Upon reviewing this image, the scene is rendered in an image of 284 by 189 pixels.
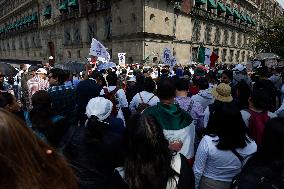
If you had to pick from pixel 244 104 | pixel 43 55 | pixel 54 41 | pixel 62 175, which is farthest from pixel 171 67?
pixel 43 55

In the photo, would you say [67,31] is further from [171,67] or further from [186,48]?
[171,67]

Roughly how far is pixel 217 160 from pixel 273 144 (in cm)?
76

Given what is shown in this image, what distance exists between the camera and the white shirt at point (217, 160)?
280 cm

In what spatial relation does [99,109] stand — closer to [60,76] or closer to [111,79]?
[111,79]

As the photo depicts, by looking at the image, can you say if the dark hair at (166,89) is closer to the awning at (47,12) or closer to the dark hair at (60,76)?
the dark hair at (60,76)

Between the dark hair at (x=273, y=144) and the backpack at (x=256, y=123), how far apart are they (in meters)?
1.52

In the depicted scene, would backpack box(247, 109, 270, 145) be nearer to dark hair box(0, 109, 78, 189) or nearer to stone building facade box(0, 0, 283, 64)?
dark hair box(0, 109, 78, 189)

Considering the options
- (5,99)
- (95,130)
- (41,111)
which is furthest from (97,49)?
(95,130)

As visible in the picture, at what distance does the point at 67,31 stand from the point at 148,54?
1479cm

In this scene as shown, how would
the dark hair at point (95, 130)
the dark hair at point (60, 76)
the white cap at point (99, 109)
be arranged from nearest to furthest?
the dark hair at point (95, 130)
the white cap at point (99, 109)
the dark hair at point (60, 76)

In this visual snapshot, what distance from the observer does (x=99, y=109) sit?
3.09m

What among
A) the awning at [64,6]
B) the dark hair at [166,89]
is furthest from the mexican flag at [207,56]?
the awning at [64,6]

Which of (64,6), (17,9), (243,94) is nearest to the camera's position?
(243,94)

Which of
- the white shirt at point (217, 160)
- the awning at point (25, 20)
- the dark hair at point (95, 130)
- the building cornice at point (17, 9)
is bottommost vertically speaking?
the white shirt at point (217, 160)
